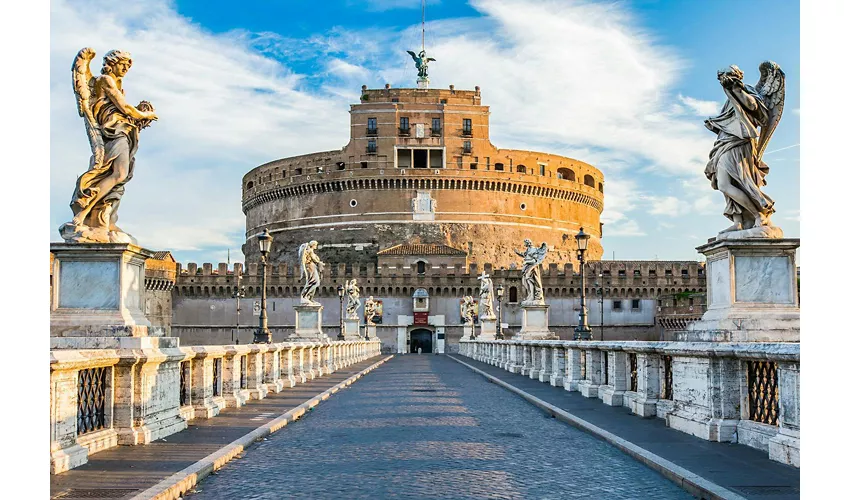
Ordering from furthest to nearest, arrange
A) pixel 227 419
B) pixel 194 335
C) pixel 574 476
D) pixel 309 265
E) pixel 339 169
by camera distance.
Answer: pixel 339 169
pixel 194 335
pixel 309 265
pixel 227 419
pixel 574 476

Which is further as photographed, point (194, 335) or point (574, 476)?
point (194, 335)

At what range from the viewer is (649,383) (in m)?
10.0

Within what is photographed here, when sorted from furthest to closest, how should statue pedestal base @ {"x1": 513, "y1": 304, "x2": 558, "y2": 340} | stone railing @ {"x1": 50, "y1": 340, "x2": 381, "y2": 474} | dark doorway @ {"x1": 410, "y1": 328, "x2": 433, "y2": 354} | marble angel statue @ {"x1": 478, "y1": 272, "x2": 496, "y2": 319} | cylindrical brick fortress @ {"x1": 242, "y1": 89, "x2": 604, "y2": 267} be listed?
cylindrical brick fortress @ {"x1": 242, "y1": 89, "x2": 604, "y2": 267} → dark doorway @ {"x1": 410, "y1": 328, "x2": 433, "y2": 354} → marble angel statue @ {"x1": 478, "y1": 272, "x2": 496, "y2": 319} → statue pedestal base @ {"x1": 513, "y1": 304, "x2": 558, "y2": 340} → stone railing @ {"x1": 50, "y1": 340, "x2": 381, "y2": 474}

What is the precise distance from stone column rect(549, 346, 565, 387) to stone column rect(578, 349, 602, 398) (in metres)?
2.50

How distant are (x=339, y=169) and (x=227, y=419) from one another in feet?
225

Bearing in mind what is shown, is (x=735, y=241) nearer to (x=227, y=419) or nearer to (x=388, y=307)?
(x=227, y=419)

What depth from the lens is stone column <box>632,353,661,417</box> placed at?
9867mm

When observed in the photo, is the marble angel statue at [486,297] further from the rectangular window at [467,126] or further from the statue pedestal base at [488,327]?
the rectangular window at [467,126]

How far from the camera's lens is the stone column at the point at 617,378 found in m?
11.4

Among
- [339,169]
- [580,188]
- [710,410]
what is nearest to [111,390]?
[710,410]

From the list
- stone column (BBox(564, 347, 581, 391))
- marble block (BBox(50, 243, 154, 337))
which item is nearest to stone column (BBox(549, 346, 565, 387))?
stone column (BBox(564, 347, 581, 391))

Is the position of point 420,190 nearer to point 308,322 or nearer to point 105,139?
point 308,322

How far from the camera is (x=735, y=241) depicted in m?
7.79

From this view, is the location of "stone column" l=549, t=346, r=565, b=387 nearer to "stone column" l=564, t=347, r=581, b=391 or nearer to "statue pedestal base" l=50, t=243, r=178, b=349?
"stone column" l=564, t=347, r=581, b=391
